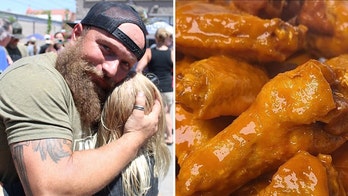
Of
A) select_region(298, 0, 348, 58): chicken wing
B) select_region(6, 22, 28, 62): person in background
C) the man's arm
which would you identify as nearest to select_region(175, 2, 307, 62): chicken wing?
select_region(298, 0, 348, 58): chicken wing

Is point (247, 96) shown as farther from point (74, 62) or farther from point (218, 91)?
point (74, 62)

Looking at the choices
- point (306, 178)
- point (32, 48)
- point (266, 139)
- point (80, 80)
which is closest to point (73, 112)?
point (80, 80)

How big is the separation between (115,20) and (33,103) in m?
0.29

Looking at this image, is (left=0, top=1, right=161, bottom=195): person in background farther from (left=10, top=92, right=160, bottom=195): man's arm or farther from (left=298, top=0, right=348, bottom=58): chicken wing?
(left=298, top=0, right=348, bottom=58): chicken wing

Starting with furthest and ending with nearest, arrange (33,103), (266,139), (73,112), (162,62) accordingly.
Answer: (162,62) → (266,139) → (73,112) → (33,103)

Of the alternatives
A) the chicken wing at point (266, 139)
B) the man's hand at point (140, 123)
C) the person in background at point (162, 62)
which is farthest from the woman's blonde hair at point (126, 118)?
the person in background at point (162, 62)

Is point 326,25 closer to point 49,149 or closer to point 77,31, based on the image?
point 77,31

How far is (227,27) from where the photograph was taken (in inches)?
48.8

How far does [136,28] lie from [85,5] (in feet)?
3.98

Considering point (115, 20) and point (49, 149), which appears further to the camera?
point (115, 20)

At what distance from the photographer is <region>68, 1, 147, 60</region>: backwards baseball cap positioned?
101 cm

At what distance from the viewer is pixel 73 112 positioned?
1.01 m

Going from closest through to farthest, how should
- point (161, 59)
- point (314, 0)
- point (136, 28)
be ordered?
point (136, 28)
point (314, 0)
point (161, 59)

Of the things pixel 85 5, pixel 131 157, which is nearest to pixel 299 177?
pixel 131 157
